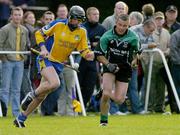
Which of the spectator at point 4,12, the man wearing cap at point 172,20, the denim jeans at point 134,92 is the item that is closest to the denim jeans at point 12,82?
the denim jeans at point 134,92

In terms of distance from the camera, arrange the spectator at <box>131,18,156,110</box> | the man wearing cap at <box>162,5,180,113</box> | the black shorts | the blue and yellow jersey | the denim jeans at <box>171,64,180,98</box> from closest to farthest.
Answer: the black shorts
the blue and yellow jersey
the spectator at <box>131,18,156,110</box>
the denim jeans at <box>171,64,180,98</box>
the man wearing cap at <box>162,5,180,113</box>

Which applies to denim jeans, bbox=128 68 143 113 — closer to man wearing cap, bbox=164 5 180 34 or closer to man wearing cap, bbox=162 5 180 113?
man wearing cap, bbox=162 5 180 113

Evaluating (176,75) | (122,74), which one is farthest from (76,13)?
(176,75)

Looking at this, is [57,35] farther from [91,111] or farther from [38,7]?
[38,7]

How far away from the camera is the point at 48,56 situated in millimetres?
16109

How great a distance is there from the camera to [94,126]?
16.0 metres

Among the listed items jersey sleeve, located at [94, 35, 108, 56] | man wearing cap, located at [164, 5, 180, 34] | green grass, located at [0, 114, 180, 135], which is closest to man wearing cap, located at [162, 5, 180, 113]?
man wearing cap, located at [164, 5, 180, 34]

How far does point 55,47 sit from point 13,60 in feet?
9.13

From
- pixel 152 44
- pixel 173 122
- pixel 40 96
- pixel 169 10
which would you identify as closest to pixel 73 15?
pixel 40 96

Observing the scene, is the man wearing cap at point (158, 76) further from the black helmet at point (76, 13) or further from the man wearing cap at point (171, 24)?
the black helmet at point (76, 13)

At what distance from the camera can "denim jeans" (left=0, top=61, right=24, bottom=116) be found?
1906 cm

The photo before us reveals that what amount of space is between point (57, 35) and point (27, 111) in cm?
183

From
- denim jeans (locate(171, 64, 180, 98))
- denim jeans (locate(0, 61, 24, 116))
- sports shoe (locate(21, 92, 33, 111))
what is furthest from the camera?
denim jeans (locate(171, 64, 180, 98))

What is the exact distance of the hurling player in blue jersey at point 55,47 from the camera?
1576 centimetres
